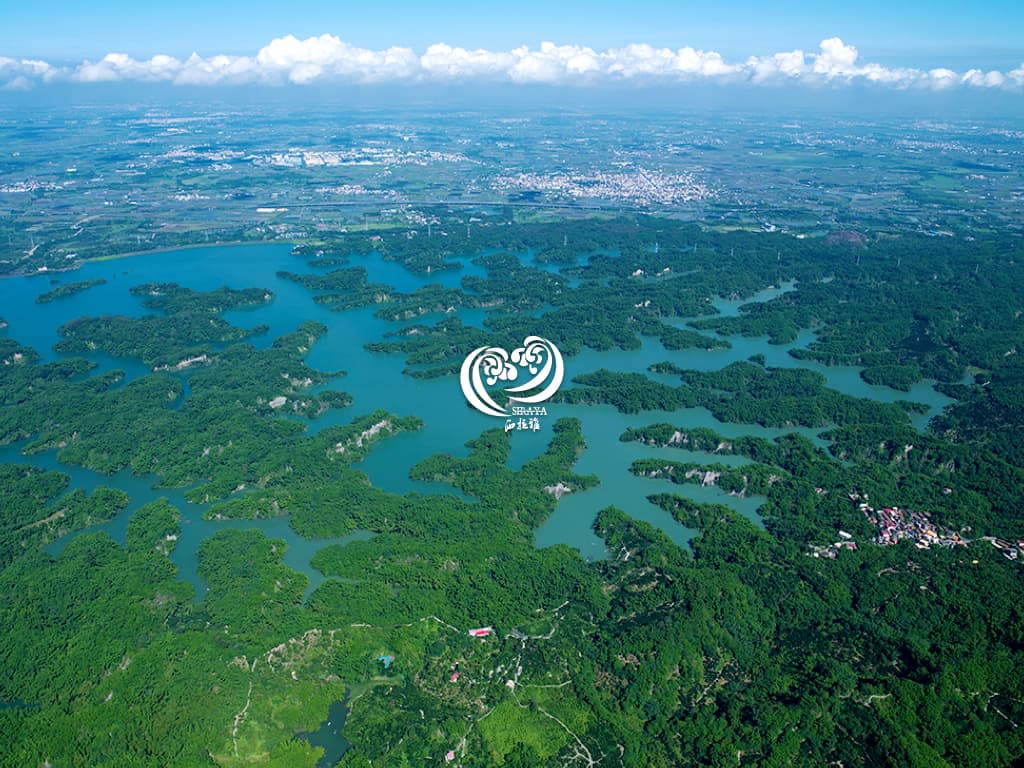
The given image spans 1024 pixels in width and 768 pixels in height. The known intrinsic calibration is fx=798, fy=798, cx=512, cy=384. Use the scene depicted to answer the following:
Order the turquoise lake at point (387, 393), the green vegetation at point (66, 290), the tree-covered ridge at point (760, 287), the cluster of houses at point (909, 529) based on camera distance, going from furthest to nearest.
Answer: the green vegetation at point (66, 290), the tree-covered ridge at point (760, 287), the turquoise lake at point (387, 393), the cluster of houses at point (909, 529)

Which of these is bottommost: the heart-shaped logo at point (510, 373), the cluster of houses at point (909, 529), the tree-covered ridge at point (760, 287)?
the tree-covered ridge at point (760, 287)

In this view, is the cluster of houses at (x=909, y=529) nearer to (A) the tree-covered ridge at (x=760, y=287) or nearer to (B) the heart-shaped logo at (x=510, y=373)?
(A) the tree-covered ridge at (x=760, y=287)

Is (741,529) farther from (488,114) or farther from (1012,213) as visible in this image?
(488,114)

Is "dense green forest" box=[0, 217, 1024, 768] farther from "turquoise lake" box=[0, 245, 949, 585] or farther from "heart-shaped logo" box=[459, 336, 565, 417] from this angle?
"heart-shaped logo" box=[459, 336, 565, 417]

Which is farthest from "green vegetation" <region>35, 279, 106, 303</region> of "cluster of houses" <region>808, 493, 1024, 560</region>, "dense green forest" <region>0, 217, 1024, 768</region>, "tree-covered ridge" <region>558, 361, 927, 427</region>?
"cluster of houses" <region>808, 493, 1024, 560</region>

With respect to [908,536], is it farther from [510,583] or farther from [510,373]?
[510,373]

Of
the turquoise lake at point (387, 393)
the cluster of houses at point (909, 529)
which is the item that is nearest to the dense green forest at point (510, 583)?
the cluster of houses at point (909, 529)

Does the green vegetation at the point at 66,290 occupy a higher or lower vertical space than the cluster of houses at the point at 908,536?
lower
